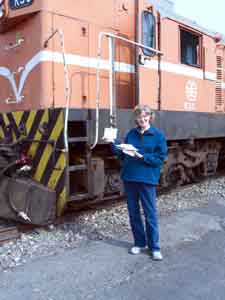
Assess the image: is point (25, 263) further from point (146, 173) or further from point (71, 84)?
point (71, 84)

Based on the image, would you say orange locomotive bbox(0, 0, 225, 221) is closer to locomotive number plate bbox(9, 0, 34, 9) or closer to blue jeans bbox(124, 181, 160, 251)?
locomotive number plate bbox(9, 0, 34, 9)

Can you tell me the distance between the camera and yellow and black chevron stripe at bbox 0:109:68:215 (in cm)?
407

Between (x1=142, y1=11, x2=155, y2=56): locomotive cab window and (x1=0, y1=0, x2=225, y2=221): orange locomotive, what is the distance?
1 centimetres

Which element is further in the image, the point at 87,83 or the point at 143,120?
the point at 87,83

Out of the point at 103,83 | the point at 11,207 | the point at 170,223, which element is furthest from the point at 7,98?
the point at 170,223

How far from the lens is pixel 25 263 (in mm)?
3369

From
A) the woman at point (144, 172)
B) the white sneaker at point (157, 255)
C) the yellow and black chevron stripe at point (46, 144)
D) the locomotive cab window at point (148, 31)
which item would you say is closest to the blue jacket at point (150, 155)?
the woman at point (144, 172)

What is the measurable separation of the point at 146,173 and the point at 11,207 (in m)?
1.64

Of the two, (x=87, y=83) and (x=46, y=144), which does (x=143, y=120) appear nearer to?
(x=46, y=144)

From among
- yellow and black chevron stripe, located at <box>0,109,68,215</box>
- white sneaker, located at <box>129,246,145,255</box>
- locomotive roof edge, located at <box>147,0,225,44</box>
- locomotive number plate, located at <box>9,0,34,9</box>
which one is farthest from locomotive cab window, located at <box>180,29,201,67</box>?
white sneaker, located at <box>129,246,145,255</box>

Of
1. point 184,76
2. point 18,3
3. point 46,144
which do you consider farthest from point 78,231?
point 184,76

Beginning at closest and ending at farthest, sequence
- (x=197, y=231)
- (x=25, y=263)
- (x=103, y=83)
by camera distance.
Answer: (x=25, y=263) < (x=197, y=231) < (x=103, y=83)

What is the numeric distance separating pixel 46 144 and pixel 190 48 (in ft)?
10.8

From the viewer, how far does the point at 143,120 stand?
3.46 m
